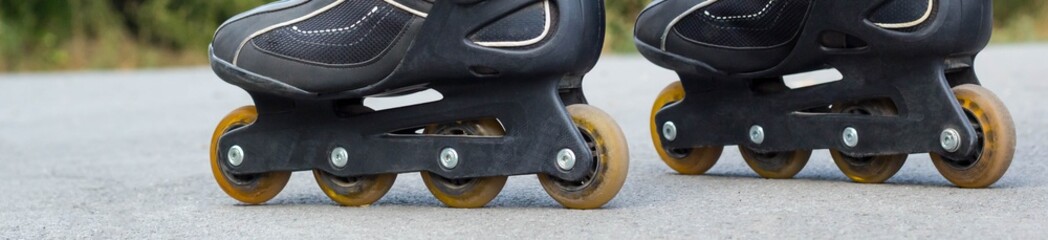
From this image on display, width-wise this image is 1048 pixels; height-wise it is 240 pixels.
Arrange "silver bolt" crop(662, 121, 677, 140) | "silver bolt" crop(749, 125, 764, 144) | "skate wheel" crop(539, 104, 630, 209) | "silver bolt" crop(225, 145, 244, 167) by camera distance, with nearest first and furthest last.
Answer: "skate wheel" crop(539, 104, 630, 209) < "silver bolt" crop(225, 145, 244, 167) < "silver bolt" crop(749, 125, 764, 144) < "silver bolt" crop(662, 121, 677, 140)

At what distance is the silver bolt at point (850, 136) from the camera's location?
4051 millimetres

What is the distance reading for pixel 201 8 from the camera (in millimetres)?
21797

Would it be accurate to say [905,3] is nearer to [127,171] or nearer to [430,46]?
[430,46]

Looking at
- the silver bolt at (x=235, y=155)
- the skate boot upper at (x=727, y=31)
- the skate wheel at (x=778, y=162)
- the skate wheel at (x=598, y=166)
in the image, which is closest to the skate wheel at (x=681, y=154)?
the skate wheel at (x=778, y=162)

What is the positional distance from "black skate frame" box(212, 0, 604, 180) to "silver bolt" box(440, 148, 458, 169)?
13 millimetres

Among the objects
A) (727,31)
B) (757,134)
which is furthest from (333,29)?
(757,134)

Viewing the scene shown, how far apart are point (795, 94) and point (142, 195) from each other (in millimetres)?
1936

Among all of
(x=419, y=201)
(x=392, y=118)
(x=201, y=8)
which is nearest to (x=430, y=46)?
(x=392, y=118)

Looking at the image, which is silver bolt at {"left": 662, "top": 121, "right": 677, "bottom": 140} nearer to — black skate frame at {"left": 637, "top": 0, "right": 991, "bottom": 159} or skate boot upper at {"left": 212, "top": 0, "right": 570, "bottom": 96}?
black skate frame at {"left": 637, "top": 0, "right": 991, "bottom": 159}

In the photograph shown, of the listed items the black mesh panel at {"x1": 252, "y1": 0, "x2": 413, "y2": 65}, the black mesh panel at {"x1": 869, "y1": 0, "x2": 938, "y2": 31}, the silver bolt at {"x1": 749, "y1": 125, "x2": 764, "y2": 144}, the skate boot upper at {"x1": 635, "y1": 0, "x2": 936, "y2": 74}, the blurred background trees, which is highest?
the black mesh panel at {"x1": 869, "y1": 0, "x2": 938, "y2": 31}

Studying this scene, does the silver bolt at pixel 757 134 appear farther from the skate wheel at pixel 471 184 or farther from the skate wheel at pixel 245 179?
the skate wheel at pixel 245 179

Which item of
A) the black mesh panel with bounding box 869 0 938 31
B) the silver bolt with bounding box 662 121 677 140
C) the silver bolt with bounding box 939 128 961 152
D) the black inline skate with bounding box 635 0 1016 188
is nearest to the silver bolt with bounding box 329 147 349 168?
the black inline skate with bounding box 635 0 1016 188

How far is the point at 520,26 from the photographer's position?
362 centimetres

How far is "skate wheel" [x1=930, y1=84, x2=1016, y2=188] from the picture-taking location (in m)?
3.77
